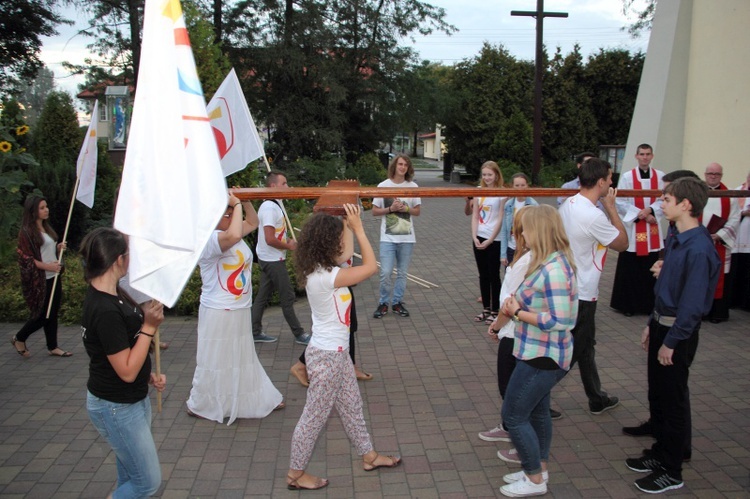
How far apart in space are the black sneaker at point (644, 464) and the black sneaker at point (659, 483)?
11 centimetres

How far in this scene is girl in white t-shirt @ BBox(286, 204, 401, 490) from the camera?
148 inches

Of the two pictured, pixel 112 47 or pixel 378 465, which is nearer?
pixel 378 465

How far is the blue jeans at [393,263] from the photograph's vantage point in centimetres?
771

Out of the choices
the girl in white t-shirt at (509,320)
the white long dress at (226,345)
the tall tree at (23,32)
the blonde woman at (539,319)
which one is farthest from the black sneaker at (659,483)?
the tall tree at (23,32)

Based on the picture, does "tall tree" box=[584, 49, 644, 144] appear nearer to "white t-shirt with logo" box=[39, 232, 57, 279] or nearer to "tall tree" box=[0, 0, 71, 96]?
"tall tree" box=[0, 0, 71, 96]

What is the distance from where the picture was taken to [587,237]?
14.6 feet

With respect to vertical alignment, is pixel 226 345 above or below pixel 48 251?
below

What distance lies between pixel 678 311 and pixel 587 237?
33.7 inches

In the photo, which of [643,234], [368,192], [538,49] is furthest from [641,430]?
[538,49]

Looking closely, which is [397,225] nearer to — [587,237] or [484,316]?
[484,316]

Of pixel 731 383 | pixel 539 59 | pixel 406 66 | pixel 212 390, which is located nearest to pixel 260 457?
pixel 212 390

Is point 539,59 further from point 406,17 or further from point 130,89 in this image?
point 130,89

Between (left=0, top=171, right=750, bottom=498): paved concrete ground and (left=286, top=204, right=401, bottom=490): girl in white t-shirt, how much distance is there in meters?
0.41

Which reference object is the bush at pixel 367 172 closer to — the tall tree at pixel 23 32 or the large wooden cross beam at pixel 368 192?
the tall tree at pixel 23 32
